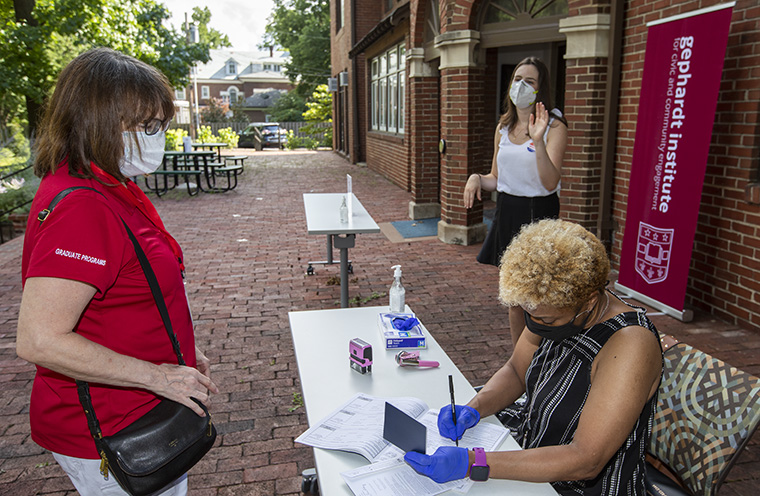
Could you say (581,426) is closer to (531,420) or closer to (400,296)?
(531,420)

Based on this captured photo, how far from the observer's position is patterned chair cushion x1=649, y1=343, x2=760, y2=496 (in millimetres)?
1871

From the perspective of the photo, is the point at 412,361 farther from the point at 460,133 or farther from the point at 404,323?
the point at 460,133

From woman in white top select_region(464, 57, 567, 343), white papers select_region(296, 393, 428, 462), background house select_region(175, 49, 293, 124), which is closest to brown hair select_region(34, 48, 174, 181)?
white papers select_region(296, 393, 428, 462)

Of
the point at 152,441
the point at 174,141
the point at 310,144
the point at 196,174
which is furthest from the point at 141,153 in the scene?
the point at 310,144

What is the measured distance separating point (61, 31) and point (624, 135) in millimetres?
12154

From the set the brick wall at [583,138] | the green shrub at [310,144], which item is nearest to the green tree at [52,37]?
the brick wall at [583,138]

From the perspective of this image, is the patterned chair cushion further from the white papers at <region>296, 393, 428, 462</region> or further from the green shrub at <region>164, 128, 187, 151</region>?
the green shrub at <region>164, 128, 187, 151</region>

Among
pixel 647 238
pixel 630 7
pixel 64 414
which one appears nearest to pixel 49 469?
pixel 64 414

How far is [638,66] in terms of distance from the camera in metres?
5.86

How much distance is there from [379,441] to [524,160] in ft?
8.36

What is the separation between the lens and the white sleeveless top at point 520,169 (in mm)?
3883

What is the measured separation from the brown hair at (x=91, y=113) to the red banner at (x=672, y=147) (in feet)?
14.8

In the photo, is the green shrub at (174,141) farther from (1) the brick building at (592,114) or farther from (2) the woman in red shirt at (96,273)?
A: (2) the woman in red shirt at (96,273)

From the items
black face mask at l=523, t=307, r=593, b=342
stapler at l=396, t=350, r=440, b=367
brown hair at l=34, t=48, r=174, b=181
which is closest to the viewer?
brown hair at l=34, t=48, r=174, b=181
